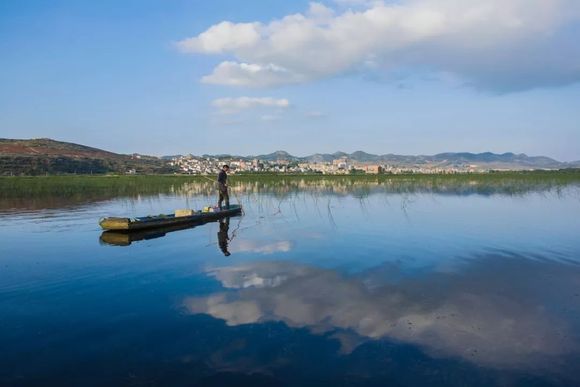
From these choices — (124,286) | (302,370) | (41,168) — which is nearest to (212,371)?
(302,370)

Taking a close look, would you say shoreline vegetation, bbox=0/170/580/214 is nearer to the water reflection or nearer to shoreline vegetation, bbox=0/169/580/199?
shoreline vegetation, bbox=0/169/580/199

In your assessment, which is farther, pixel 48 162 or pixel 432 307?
pixel 48 162

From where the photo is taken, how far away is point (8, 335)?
730 cm

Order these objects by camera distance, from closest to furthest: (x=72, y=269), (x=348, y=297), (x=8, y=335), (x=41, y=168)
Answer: (x=8, y=335) → (x=348, y=297) → (x=72, y=269) → (x=41, y=168)

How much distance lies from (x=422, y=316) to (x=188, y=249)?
914cm

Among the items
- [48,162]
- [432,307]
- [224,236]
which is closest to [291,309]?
[432,307]

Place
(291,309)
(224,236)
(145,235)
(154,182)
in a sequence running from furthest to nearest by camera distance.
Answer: (154,182) → (145,235) → (224,236) → (291,309)

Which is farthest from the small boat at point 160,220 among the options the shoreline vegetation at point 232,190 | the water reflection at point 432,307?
the water reflection at point 432,307

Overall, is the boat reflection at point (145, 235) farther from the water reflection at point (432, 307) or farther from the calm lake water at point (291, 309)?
the water reflection at point (432, 307)

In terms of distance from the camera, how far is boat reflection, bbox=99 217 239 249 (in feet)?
53.4

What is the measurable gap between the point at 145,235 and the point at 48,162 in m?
93.5

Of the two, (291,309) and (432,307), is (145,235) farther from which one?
(432,307)

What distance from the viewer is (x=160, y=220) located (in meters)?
19.5

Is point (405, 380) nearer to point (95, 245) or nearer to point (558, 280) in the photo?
point (558, 280)
